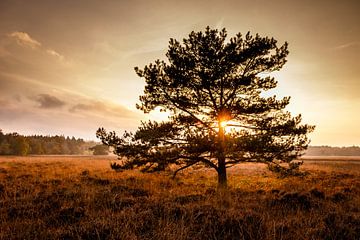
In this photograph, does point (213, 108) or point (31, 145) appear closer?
point (213, 108)

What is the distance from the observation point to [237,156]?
10141 millimetres

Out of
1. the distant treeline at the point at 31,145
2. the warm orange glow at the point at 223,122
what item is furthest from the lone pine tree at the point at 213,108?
the distant treeline at the point at 31,145

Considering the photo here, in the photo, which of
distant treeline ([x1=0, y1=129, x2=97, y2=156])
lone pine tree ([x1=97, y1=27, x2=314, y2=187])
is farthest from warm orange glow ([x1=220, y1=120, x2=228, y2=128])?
distant treeline ([x1=0, y1=129, x2=97, y2=156])

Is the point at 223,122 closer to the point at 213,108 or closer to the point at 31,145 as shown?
the point at 213,108

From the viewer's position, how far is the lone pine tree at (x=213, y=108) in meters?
10.2

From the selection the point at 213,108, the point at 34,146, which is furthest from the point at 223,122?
the point at 34,146

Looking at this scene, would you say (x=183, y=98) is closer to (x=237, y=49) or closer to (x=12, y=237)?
(x=237, y=49)

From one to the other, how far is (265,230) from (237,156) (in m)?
5.56

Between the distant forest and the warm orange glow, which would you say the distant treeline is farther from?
the warm orange glow

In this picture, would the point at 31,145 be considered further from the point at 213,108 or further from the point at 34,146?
the point at 213,108

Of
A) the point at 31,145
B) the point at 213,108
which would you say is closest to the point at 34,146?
the point at 31,145

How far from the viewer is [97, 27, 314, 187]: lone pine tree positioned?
33.3ft

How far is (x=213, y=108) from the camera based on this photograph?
11.3m

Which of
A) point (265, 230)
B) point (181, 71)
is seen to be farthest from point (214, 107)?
point (265, 230)
